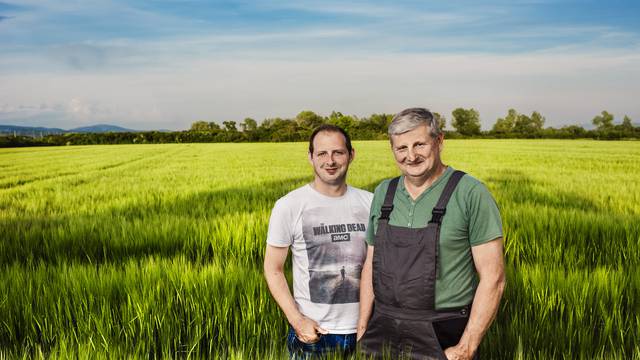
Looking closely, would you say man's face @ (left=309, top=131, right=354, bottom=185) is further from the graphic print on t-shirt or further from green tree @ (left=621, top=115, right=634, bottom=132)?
green tree @ (left=621, top=115, right=634, bottom=132)

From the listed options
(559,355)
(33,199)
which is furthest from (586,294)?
(33,199)

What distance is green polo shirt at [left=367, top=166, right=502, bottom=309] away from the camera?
2441 millimetres

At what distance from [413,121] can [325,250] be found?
92 cm

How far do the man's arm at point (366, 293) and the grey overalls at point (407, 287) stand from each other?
101 mm

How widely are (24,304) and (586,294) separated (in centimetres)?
429

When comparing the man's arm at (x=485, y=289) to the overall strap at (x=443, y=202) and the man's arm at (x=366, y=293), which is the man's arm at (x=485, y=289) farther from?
the man's arm at (x=366, y=293)

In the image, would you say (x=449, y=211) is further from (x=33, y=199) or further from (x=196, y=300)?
(x=33, y=199)

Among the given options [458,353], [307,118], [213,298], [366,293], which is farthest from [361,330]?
[307,118]

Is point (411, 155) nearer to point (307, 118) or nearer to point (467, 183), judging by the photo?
point (467, 183)

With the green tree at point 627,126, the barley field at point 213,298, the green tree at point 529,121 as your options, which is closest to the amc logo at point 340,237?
the barley field at point 213,298

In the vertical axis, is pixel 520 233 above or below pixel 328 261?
below

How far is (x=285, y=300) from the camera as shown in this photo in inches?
116

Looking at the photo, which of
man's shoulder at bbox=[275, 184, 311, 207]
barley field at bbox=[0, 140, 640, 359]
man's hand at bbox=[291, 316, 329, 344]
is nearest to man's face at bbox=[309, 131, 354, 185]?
Result: man's shoulder at bbox=[275, 184, 311, 207]

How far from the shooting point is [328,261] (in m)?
2.98
